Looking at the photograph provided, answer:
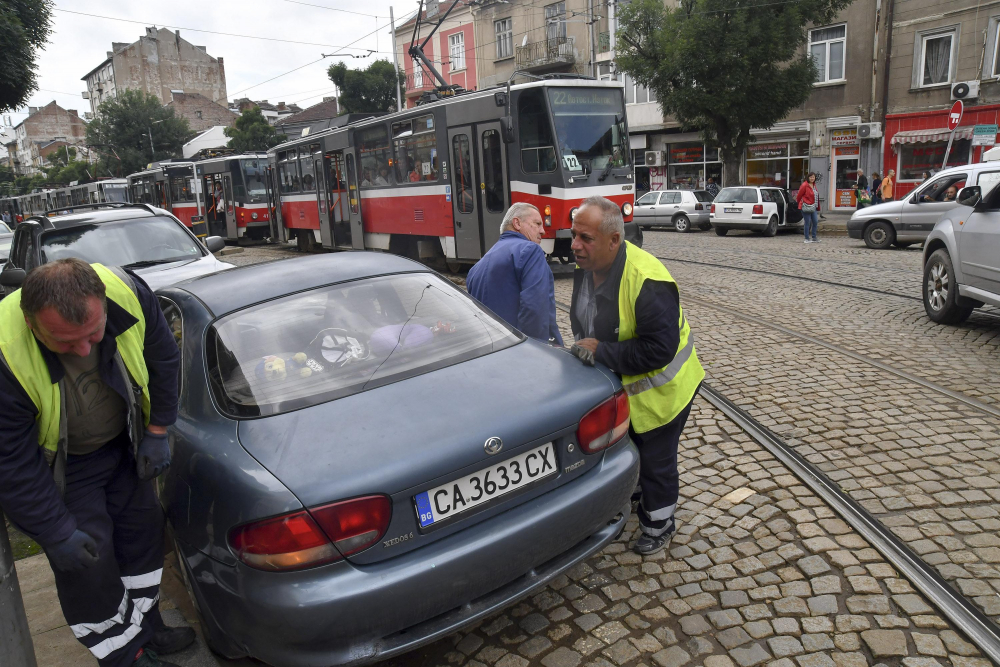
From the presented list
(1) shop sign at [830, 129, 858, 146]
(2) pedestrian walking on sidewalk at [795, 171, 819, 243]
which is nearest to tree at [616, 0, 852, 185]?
(1) shop sign at [830, 129, 858, 146]

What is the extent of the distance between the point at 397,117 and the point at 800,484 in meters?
12.3

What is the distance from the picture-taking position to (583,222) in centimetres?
337

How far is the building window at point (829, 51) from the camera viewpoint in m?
27.7

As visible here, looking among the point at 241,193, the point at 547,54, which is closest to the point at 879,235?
the point at 241,193

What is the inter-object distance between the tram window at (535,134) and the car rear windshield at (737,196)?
11.4m

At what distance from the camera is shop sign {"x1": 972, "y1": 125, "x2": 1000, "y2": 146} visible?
73.8 ft

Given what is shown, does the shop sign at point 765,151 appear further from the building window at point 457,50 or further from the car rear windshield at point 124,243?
the car rear windshield at point 124,243

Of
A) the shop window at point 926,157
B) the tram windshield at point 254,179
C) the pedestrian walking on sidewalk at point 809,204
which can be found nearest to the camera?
the pedestrian walking on sidewalk at point 809,204

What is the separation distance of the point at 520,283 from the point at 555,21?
3578 cm

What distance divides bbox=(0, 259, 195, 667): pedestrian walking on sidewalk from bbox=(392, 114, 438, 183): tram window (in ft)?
36.8

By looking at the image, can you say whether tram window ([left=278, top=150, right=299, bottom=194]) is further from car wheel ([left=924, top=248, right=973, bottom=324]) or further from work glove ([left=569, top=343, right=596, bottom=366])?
work glove ([left=569, top=343, right=596, bottom=366])

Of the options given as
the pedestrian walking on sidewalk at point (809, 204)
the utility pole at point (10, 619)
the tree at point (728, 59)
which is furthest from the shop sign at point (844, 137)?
the utility pole at point (10, 619)

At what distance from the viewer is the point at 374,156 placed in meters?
15.7

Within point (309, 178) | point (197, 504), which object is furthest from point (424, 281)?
point (309, 178)
